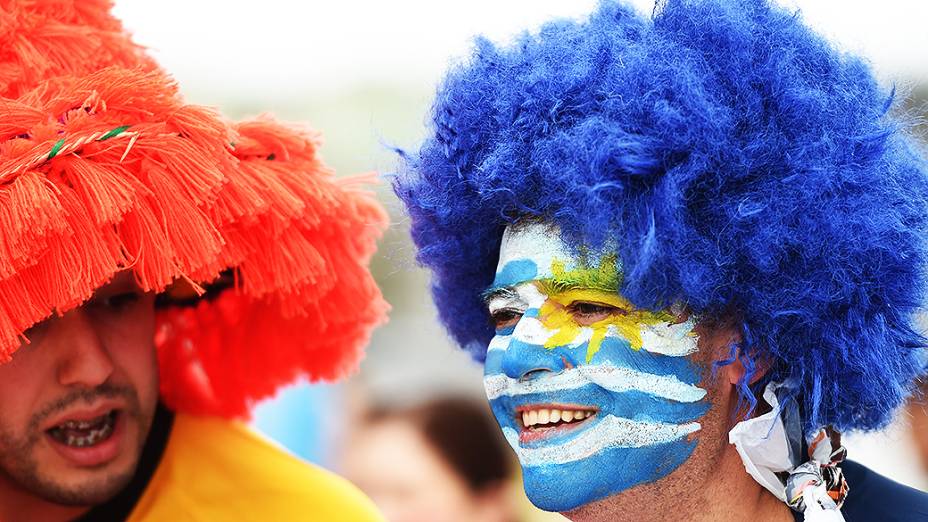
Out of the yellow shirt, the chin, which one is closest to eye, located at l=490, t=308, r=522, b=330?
the chin

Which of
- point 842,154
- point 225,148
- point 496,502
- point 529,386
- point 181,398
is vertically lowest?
point 496,502

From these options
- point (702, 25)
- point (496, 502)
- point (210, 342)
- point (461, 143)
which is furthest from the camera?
point (496, 502)

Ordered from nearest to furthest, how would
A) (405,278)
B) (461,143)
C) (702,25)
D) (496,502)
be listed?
1. (702,25)
2. (461,143)
3. (496,502)
4. (405,278)

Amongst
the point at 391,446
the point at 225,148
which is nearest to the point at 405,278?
the point at 391,446

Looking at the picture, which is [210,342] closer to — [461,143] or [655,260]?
[461,143]

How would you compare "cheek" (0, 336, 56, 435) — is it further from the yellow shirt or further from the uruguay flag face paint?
the uruguay flag face paint

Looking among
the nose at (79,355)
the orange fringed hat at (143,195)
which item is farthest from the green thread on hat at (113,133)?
the nose at (79,355)

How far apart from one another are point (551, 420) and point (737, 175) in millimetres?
595

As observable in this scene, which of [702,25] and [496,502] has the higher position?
[702,25]

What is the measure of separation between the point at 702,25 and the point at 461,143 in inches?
20.9

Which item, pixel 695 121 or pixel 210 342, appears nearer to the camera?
pixel 695 121

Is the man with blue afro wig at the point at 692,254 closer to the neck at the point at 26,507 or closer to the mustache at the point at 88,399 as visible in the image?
the mustache at the point at 88,399

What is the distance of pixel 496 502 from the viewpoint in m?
3.34

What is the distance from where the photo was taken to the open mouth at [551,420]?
2.08 m
